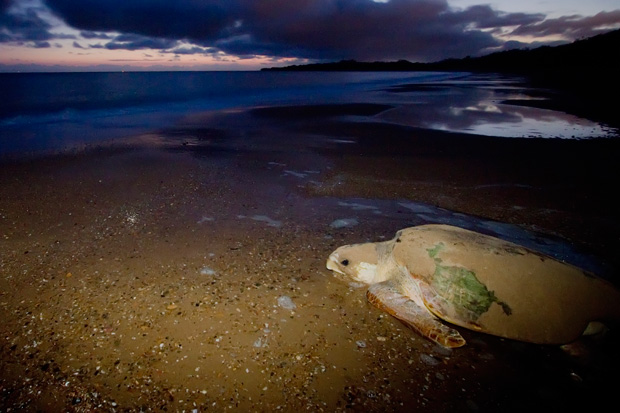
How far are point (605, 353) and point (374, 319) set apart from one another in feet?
7.00

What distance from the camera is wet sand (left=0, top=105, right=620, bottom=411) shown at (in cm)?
259

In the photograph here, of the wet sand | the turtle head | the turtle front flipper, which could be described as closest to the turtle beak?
the turtle head

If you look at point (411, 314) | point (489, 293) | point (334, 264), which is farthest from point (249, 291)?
point (489, 293)

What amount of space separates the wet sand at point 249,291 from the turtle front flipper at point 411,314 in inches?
4.8

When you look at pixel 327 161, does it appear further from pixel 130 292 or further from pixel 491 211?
pixel 130 292

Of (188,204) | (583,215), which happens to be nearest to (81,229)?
(188,204)

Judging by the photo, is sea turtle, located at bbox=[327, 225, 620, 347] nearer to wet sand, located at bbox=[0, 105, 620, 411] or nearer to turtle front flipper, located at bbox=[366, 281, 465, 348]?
turtle front flipper, located at bbox=[366, 281, 465, 348]

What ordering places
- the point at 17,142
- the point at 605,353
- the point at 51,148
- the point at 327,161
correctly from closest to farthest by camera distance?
the point at 605,353 → the point at 327,161 → the point at 51,148 → the point at 17,142

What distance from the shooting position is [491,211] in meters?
5.97

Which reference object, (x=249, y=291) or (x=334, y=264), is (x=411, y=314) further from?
(x=249, y=291)

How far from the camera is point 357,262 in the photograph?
13.0ft

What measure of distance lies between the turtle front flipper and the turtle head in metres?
0.23

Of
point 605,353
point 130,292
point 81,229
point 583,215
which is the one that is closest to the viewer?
point 605,353

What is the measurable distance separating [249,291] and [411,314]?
185cm
